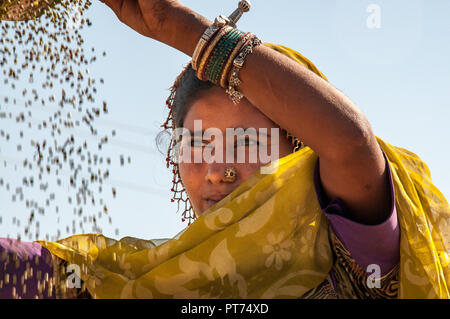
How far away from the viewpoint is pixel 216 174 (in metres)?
2.55

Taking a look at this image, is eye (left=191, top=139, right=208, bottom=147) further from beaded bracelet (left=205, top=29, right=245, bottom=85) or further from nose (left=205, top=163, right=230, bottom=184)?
beaded bracelet (left=205, top=29, right=245, bottom=85)

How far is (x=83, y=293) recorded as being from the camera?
213 cm

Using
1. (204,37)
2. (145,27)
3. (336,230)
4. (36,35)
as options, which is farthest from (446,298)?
(36,35)

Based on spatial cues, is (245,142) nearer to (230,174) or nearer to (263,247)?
(230,174)

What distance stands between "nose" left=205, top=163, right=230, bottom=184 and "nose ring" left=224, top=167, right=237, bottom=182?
13 mm

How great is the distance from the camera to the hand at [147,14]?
6.07ft

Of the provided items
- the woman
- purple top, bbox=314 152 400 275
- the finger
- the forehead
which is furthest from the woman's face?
the finger

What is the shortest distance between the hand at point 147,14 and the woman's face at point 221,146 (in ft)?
2.70

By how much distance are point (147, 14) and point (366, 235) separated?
1.08 m

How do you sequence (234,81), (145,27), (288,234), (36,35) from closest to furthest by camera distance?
(234,81) → (145,27) → (288,234) → (36,35)

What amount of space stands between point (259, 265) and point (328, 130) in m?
0.67

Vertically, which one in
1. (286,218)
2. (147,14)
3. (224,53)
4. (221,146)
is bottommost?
(286,218)

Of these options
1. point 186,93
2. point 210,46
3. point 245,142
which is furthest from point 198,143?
point 210,46

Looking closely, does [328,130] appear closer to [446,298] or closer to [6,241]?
[446,298]
